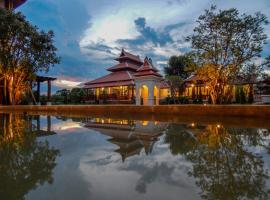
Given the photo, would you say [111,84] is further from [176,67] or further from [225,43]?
[176,67]

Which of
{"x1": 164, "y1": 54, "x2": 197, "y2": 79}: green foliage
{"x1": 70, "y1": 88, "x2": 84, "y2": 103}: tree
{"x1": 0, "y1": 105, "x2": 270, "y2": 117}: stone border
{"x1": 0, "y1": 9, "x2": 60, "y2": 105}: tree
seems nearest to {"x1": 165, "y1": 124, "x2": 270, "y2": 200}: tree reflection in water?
{"x1": 0, "y1": 105, "x2": 270, "y2": 117}: stone border

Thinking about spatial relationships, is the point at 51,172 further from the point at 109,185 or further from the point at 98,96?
the point at 98,96

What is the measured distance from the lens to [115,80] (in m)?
29.9

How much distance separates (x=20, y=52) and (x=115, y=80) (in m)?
13.1

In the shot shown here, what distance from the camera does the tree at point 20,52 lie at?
1717 centimetres

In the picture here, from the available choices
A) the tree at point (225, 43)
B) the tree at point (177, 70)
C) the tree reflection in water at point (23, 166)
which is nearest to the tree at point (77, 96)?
the tree at point (177, 70)

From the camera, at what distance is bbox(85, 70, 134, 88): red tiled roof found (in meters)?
28.9

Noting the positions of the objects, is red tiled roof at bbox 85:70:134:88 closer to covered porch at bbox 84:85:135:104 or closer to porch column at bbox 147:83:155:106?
covered porch at bbox 84:85:135:104

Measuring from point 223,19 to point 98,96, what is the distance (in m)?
20.1

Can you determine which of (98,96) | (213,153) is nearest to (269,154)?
(213,153)

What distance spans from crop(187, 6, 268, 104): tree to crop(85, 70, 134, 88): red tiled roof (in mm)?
13994

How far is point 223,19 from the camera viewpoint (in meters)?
14.3

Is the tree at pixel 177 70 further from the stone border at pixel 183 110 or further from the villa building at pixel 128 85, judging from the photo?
the stone border at pixel 183 110

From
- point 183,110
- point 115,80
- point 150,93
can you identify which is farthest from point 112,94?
point 183,110
